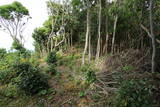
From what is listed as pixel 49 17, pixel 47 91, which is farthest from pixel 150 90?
pixel 49 17

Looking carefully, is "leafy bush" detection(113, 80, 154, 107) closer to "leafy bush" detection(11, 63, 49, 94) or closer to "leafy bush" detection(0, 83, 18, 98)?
"leafy bush" detection(11, 63, 49, 94)

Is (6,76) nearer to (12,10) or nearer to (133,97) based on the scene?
(133,97)

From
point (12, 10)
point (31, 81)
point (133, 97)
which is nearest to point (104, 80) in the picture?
point (133, 97)

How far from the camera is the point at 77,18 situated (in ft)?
34.3

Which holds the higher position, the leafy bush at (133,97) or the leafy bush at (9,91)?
the leafy bush at (133,97)

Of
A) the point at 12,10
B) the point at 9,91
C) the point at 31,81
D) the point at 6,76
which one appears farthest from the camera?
the point at 12,10

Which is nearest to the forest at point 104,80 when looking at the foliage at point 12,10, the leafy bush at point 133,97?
the leafy bush at point 133,97

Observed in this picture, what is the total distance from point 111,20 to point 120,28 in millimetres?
959

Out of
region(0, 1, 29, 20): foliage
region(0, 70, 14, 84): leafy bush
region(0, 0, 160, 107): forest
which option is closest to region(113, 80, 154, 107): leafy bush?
region(0, 0, 160, 107): forest

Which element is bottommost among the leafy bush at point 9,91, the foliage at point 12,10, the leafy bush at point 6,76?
the leafy bush at point 9,91

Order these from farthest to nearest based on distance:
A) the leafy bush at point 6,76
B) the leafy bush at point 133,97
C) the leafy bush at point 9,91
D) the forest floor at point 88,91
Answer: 1. the leafy bush at point 6,76
2. the leafy bush at point 9,91
3. the forest floor at point 88,91
4. the leafy bush at point 133,97

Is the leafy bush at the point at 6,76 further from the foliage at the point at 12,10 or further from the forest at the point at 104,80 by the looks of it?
the foliage at the point at 12,10

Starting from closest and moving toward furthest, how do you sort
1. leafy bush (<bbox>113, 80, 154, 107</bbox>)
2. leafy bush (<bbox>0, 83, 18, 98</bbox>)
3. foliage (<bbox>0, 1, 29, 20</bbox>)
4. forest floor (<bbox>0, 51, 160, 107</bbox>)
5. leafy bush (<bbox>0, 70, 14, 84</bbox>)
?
leafy bush (<bbox>113, 80, 154, 107</bbox>), forest floor (<bbox>0, 51, 160, 107</bbox>), leafy bush (<bbox>0, 83, 18, 98</bbox>), leafy bush (<bbox>0, 70, 14, 84</bbox>), foliage (<bbox>0, 1, 29, 20</bbox>)

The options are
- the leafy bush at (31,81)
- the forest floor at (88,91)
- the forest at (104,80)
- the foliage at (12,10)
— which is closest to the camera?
the forest at (104,80)
